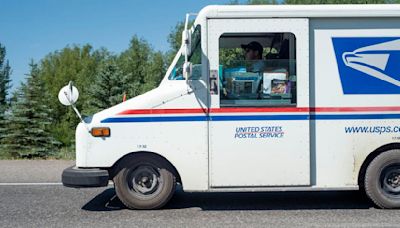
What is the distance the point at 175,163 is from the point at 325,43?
251cm

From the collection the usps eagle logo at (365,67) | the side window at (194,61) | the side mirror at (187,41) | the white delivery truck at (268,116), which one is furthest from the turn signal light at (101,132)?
the usps eagle logo at (365,67)

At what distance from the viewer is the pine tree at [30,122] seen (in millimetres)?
18656

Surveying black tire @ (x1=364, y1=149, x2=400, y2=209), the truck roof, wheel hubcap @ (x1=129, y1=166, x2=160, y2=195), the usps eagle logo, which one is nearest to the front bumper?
wheel hubcap @ (x1=129, y1=166, x2=160, y2=195)

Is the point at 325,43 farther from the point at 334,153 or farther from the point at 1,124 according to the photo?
the point at 1,124

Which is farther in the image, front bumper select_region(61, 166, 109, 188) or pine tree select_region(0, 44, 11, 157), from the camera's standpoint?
pine tree select_region(0, 44, 11, 157)

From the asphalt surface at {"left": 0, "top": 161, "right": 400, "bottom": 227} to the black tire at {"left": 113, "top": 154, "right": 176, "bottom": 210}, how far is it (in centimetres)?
16

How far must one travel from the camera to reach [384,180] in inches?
272

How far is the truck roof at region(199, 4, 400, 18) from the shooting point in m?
6.73

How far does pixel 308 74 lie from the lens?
6.79 meters

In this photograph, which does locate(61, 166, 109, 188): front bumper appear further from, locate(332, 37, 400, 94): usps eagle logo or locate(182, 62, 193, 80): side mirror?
locate(332, 37, 400, 94): usps eagle logo

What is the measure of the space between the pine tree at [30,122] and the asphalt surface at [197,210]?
33.8 feet

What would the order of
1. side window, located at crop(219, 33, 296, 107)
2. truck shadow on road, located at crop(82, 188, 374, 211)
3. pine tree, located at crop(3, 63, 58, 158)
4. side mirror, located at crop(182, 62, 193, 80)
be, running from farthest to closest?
pine tree, located at crop(3, 63, 58, 158) < truck shadow on road, located at crop(82, 188, 374, 211) < side window, located at crop(219, 33, 296, 107) < side mirror, located at crop(182, 62, 193, 80)

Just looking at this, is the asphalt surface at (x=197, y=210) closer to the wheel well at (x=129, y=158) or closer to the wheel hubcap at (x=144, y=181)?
the wheel hubcap at (x=144, y=181)

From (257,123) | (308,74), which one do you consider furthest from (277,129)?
(308,74)
